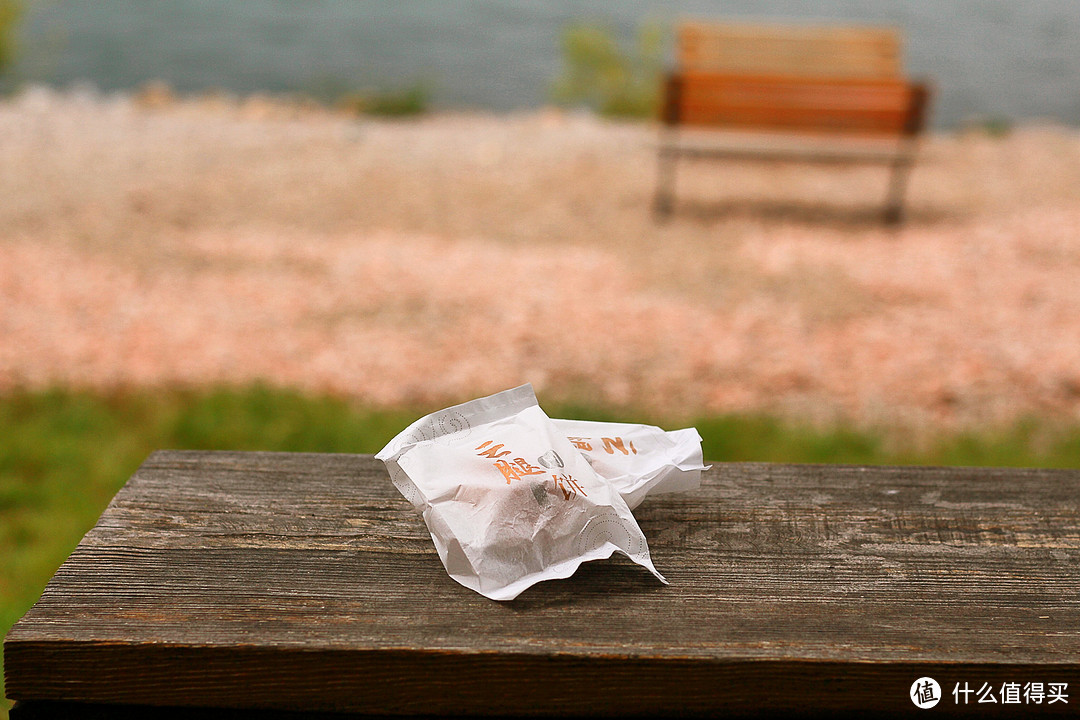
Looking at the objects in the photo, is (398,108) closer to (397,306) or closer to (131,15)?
(397,306)

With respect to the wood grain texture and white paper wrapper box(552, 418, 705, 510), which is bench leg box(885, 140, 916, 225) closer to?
the wood grain texture

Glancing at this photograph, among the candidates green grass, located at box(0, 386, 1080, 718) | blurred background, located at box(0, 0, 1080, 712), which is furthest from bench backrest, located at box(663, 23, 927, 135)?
green grass, located at box(0, 386, 1080, 718)

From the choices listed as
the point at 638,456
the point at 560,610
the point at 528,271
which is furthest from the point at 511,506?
the point at 528,271

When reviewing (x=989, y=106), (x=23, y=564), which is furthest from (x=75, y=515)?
(x=989, y=106)

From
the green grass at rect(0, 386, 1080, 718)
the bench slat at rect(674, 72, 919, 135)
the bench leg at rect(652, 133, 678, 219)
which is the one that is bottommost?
the green grass at rect(0, 386, 1080, 718)

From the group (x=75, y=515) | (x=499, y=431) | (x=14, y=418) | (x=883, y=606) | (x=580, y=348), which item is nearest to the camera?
(x=883, y=606)

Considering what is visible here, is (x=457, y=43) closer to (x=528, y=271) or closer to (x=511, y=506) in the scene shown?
(x=528, y=271)

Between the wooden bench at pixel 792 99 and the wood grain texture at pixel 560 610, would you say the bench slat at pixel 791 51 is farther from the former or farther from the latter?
the wood grain texture at pixel 560 610
